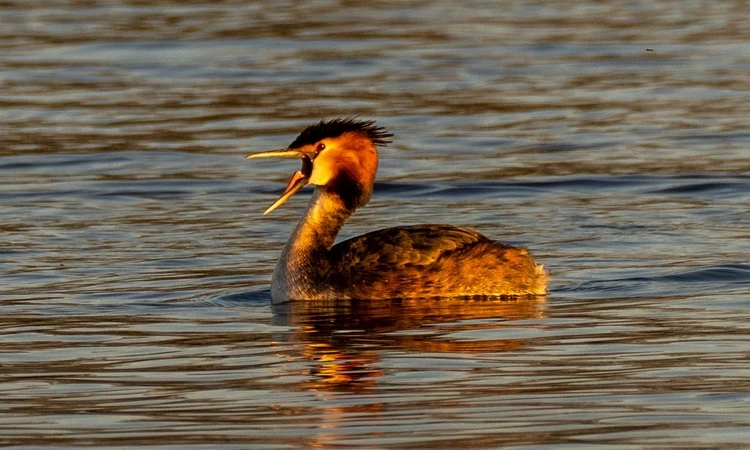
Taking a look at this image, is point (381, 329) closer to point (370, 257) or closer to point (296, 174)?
point (370, 257)

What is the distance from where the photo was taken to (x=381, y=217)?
51.1 feet

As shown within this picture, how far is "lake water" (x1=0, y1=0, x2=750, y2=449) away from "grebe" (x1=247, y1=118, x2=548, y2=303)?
0.16 m

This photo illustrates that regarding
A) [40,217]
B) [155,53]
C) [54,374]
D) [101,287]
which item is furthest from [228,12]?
[54,374]

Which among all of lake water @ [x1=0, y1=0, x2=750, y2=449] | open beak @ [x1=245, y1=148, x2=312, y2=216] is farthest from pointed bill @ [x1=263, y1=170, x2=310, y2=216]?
lake water @ [x1=0, y1=0, x2=750, y2=449]

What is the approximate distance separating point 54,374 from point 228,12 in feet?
72.8

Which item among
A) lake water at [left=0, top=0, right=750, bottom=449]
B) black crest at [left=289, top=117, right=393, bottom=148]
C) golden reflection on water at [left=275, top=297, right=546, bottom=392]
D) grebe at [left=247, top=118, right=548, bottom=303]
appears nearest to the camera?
Answer: lake water at [left=0, top=0, right=750, bottom=449]

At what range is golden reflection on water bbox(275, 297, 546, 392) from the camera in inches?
366

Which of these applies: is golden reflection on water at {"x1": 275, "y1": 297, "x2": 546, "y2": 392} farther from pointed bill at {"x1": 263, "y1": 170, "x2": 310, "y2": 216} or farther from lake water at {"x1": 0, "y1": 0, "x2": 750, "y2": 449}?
pointed bill at {"x1": 263, "y1": 170, "x2": 310, "y2": 216}

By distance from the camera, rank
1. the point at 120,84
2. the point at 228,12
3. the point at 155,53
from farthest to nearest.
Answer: the point at 228,12
the point at 155,53
the point at 120,84

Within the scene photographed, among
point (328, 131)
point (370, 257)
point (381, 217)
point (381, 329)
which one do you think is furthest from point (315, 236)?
point (381, 217)

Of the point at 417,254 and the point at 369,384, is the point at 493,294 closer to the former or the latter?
the point at 417,254

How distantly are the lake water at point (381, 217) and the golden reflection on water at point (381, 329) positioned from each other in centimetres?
4

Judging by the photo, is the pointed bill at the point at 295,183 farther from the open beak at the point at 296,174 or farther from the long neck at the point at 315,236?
the long neck at the point at 315,236

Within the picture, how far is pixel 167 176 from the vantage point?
17719mm
